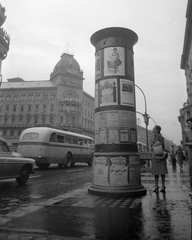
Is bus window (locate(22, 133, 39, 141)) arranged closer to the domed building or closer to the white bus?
the white bus

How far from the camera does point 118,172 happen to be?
594 centimetres

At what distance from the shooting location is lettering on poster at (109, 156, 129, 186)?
5.88 metres

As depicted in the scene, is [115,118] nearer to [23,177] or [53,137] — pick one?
[23,177]

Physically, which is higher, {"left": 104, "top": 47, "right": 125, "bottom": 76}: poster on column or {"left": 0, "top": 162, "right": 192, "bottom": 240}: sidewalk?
{"left": 104, "top": 47, "right": 125, "bottom": 76}: poster on column

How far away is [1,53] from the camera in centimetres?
3931

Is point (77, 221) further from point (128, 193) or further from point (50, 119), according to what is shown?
point (50, 119)

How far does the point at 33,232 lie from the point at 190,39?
35937 mm

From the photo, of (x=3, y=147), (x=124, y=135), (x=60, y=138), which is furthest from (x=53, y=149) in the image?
(x=124, y=135)

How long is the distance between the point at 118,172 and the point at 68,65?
241 feet

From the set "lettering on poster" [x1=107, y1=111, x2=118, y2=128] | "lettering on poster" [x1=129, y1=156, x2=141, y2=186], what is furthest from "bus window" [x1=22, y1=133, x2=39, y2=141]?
"lettering on poster" [x1=129, y1=156, x2=141, y2=186]

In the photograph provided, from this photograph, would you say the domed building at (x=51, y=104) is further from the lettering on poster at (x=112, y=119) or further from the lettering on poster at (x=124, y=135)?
the lettering on poster at (x=124, y=135)

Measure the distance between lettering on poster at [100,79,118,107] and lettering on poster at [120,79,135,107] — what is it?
21 cm

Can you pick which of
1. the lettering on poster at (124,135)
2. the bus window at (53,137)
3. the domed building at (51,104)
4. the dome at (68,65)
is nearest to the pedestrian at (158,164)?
the lettering on poster at (124,135)

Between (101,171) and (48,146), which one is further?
(48,146)
